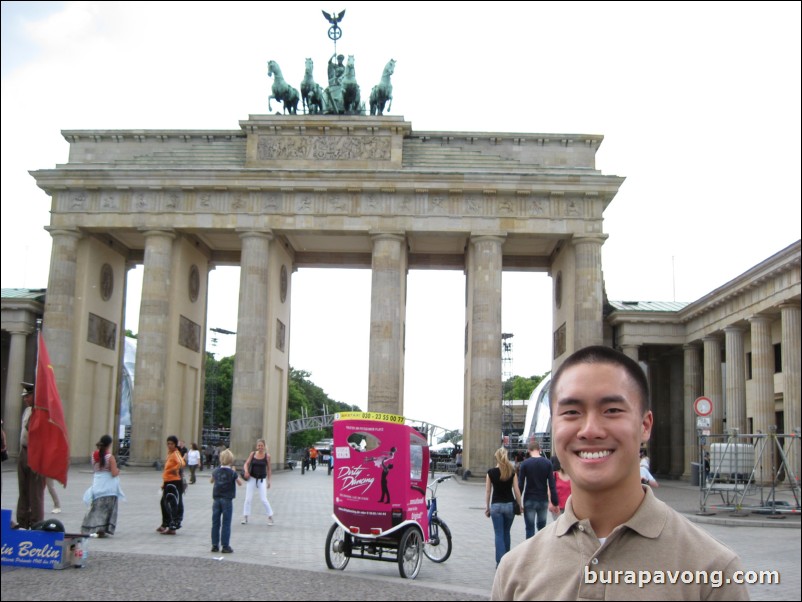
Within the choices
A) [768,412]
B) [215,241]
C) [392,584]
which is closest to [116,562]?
[392,584]

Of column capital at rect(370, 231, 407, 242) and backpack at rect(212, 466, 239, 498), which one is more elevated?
column capital at rect(370, 231, 407, 242)

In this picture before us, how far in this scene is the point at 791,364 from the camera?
37.3 m

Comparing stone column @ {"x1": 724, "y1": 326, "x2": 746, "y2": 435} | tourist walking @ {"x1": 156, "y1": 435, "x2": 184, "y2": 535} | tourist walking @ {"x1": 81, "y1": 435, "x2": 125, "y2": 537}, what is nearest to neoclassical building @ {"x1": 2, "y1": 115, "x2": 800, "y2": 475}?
stone column @ {"x1": 724, "y1": 326, "x2": 746, "y2": 435}

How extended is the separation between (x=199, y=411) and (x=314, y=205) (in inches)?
614

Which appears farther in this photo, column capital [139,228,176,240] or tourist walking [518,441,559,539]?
column capital [139,228,176,240]

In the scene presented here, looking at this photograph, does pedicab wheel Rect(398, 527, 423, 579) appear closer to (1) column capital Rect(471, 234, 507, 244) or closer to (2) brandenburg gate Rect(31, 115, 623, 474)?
(2) brandenburg gate Rect(31, 115, 623, 474)

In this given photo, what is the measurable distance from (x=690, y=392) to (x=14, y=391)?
3780 cm

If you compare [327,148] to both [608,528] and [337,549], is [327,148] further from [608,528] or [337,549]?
[608,528]

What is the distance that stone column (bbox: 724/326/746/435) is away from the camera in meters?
43.4

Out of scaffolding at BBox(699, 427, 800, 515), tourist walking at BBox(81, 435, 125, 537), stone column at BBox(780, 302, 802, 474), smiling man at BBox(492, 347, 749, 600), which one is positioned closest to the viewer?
smiling man at BBox(492, 347, 749, 600)

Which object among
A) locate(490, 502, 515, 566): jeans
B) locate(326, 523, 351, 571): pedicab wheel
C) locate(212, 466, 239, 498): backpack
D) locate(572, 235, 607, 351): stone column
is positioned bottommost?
locate(326, 523, 351, 571): pedicab wheel

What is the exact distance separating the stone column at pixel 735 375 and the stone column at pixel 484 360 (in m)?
11.3

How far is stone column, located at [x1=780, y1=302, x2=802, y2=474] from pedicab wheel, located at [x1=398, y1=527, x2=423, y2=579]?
2759 centimetres

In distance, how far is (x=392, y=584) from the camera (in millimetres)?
12344
